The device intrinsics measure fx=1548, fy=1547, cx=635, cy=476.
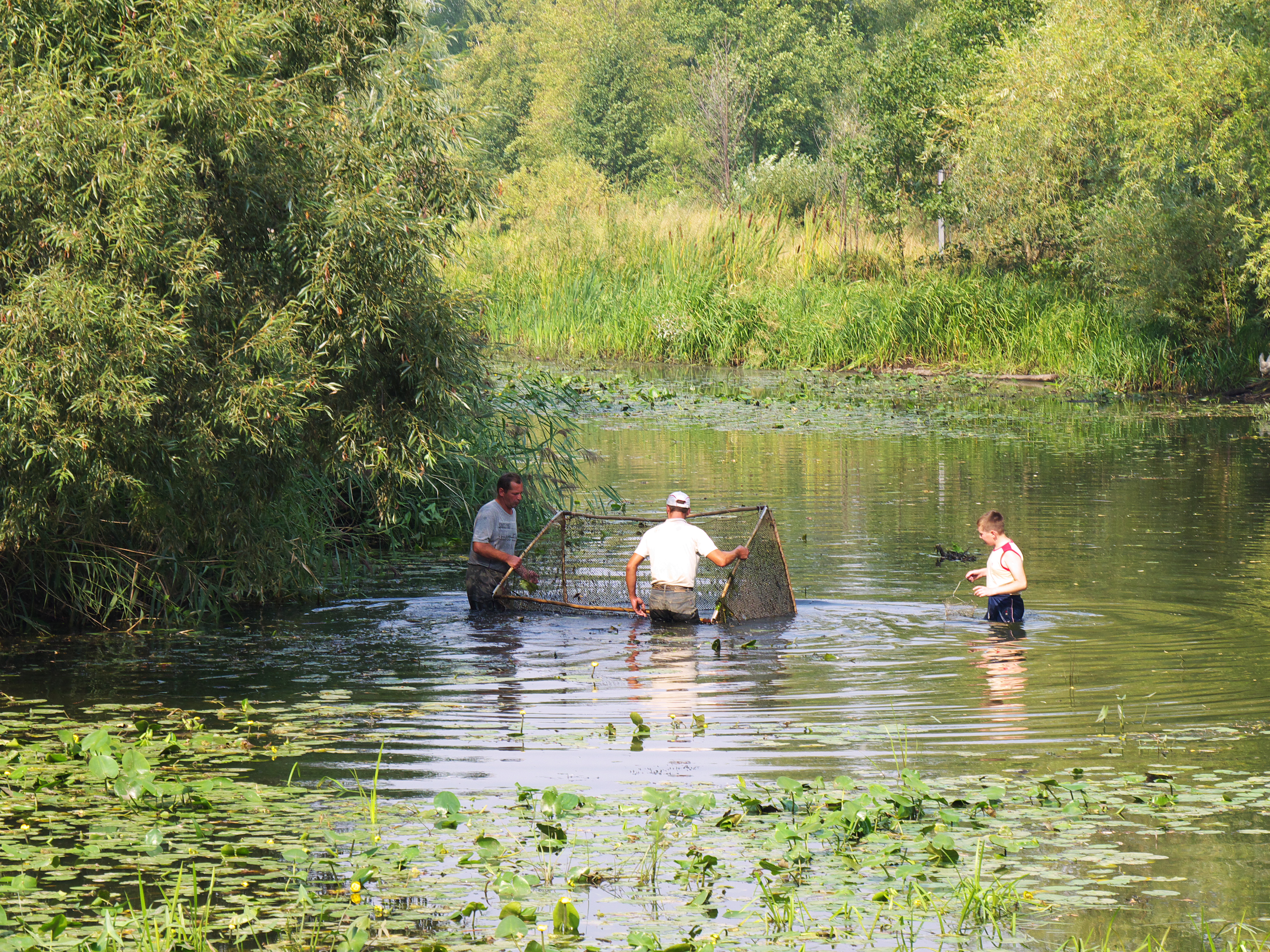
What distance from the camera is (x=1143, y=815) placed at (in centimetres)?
780

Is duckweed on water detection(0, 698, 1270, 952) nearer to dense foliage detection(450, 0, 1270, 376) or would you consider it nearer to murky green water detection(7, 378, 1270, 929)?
murky green water detection(7, 378, 1270, 929)

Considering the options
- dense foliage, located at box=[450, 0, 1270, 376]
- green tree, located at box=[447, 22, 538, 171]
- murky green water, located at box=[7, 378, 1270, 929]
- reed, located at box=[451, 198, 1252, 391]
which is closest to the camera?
murky green water, located at box=[7, 378, 1270, 929]

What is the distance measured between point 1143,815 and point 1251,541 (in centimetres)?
1123

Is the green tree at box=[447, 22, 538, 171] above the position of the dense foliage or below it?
above

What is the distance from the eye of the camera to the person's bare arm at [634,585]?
13.7 metres

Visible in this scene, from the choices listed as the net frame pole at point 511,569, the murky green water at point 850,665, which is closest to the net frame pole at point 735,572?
the murky green water at point 850,665

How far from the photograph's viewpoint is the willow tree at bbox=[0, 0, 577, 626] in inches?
435

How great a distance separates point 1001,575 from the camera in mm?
13781

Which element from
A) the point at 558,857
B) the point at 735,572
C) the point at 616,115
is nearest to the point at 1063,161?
the point at 735,572

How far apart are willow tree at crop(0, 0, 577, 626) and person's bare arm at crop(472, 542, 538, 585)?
992 mm

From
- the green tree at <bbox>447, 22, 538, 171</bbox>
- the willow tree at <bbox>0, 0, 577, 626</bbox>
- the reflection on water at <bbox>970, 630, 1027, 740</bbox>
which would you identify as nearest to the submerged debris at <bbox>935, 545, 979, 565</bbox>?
the reflection on water at <bbox>970, 630, 1027, 740</bbox>

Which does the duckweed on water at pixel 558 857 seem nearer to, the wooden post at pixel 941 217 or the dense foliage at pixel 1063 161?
the dense foliage at pixel 1063 161

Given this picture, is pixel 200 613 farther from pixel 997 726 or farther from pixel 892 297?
pixel 892 297

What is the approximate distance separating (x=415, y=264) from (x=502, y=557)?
3.01 metres
